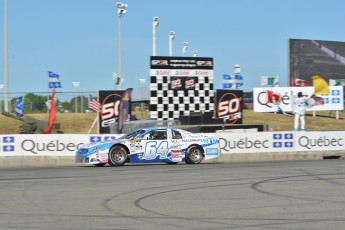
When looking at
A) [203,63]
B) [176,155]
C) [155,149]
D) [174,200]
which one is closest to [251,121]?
[203,63]

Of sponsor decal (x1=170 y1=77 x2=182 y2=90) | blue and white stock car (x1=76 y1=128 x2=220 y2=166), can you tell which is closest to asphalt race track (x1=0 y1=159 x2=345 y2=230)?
blue and white stock car (x1=76 y1=128 x2=220 y2=166)

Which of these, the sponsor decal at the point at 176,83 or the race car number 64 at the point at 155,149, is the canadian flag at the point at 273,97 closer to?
the sponsor decal at the point at 176,83

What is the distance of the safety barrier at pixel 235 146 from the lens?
2036 cm

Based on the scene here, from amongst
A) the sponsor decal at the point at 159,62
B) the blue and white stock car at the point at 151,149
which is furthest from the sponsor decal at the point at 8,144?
the sponsor decal at the point at 159,62

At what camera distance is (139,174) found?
14383mm

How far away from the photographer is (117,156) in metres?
18.0

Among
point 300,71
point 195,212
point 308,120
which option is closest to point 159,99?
point 308,120

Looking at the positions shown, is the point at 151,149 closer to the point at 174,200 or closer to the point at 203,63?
the point at 174,200

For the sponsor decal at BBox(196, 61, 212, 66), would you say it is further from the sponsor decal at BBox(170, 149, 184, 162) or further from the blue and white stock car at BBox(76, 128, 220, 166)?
the sponsor decal at BBox(170, 149, 184, 162)

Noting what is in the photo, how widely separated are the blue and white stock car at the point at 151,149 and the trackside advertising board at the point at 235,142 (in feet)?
8.43

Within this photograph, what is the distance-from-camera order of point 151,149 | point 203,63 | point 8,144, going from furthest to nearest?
1. point 203,63
2. point 8,144
3. point 151,149

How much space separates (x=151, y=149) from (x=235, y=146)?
15.9 ft

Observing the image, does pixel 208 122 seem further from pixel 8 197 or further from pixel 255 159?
pixel 8 197

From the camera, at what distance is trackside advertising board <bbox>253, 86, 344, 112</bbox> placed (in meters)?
34.4
